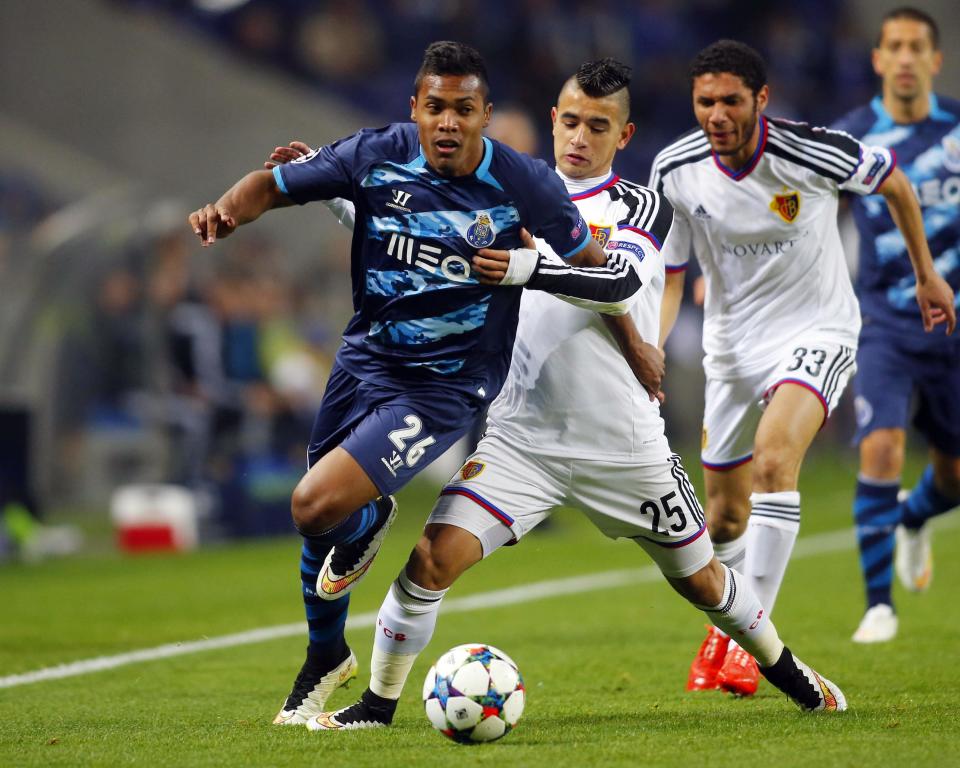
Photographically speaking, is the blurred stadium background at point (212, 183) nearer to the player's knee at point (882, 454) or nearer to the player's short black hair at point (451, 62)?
the player's knee at point (882, 454)

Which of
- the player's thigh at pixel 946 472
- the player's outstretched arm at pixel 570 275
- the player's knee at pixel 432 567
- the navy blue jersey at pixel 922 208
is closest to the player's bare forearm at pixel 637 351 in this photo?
the player's outstretched arm at pixel 570 275

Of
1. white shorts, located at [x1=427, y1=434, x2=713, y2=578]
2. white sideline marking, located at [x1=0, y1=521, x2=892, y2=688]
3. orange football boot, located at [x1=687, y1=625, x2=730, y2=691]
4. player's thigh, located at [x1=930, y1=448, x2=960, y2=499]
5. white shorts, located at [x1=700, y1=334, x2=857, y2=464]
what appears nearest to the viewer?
white shorts, located at [x1=427, y1=434, x2=713, y2=578]

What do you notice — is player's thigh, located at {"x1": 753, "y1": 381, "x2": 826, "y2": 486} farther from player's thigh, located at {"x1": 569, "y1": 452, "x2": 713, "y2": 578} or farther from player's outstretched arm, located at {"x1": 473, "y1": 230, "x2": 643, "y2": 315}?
player's outstretched arm, located at {"x1": 473, "y1": 230, "x2": 643, "y2": 315}

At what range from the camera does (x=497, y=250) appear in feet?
15.8

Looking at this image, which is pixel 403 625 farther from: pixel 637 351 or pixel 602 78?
pixel 602 78

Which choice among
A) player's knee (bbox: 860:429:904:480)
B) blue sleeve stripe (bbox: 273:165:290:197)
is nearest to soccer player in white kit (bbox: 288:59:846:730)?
blue sleeve stripe (bbox: 273:165:290:197)

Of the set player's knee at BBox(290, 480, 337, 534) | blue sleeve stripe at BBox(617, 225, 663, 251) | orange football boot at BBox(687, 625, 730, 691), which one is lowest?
orange football boot at BBox(687, 625, 730, 691)

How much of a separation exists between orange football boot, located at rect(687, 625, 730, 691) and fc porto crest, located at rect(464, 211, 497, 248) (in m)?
2.02

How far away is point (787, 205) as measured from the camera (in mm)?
6211

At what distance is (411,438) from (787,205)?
216cm

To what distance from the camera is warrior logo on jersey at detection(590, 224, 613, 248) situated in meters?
5.22

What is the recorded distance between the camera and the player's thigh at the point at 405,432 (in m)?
4.81

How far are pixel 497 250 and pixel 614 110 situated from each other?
0.82 m

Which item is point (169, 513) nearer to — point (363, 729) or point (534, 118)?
point (363, 729)
